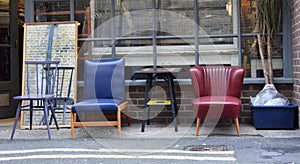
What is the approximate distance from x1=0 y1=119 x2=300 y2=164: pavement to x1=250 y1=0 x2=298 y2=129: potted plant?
125mm

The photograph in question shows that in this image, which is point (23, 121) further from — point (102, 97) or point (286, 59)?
point (286, 59)

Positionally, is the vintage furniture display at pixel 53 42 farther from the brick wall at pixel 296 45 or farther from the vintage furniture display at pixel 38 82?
the brick wall at pixel 296 45

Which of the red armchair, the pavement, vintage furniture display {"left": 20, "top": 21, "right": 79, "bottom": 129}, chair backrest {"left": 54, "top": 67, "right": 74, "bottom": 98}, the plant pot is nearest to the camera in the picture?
the pavement

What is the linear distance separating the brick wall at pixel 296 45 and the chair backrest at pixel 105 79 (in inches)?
82.3

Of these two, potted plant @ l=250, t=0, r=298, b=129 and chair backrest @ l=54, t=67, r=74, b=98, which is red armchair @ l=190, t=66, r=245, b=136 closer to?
potted plant @ l=250, t=0, r=298, b=129

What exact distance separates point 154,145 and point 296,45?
2.16m

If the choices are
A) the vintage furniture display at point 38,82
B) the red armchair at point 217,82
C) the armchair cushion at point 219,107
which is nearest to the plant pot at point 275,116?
the red armchair at point 217,82

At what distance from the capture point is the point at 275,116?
4438mm

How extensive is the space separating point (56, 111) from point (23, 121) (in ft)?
1.43

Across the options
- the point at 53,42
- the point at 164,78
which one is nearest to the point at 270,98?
the point at 164,78

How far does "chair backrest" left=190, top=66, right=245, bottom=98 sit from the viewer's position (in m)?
4.63

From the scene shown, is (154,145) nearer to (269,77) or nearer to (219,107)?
(219,107)

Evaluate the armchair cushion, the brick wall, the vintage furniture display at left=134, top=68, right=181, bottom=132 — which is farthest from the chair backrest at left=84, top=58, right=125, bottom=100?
the brick wall

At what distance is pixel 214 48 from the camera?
A: 5051mm
